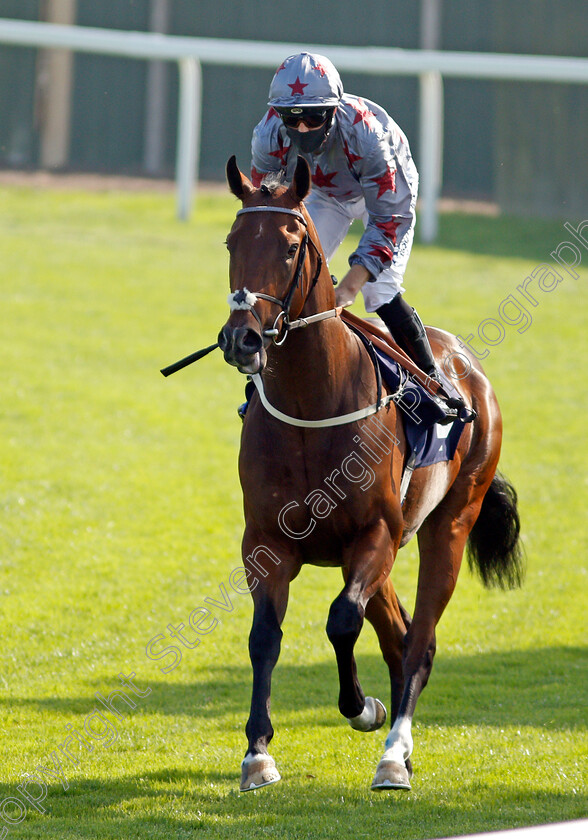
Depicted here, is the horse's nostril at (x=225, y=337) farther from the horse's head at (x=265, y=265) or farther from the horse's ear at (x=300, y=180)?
the horse's ear at (x=300, y=180)

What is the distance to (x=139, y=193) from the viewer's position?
19828mm

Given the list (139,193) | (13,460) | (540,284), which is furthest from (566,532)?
(139,193)

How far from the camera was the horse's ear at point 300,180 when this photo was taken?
11.6 feet

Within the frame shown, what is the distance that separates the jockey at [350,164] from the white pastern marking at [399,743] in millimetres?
1592

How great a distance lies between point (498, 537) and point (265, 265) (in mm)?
2749

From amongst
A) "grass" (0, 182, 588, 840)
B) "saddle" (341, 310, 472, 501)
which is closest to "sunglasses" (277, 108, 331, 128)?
"saddle" (341, 310, 472, 501)

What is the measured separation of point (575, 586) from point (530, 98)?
13.3 metres

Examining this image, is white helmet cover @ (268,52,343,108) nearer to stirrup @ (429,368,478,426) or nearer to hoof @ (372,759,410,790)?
stirrup @ (429,368,478,426)

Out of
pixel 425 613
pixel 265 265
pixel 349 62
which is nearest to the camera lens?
pixel 265 265

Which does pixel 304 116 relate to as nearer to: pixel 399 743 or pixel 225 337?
pixel 225 337

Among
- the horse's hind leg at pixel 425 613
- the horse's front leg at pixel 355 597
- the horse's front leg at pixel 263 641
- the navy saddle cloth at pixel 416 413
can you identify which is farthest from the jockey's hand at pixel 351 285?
the horse's hind leg at pixel 425 613

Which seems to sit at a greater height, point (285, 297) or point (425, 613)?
point (285, 297)

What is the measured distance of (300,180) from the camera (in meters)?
3.55

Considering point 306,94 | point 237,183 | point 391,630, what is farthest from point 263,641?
point 306,94
